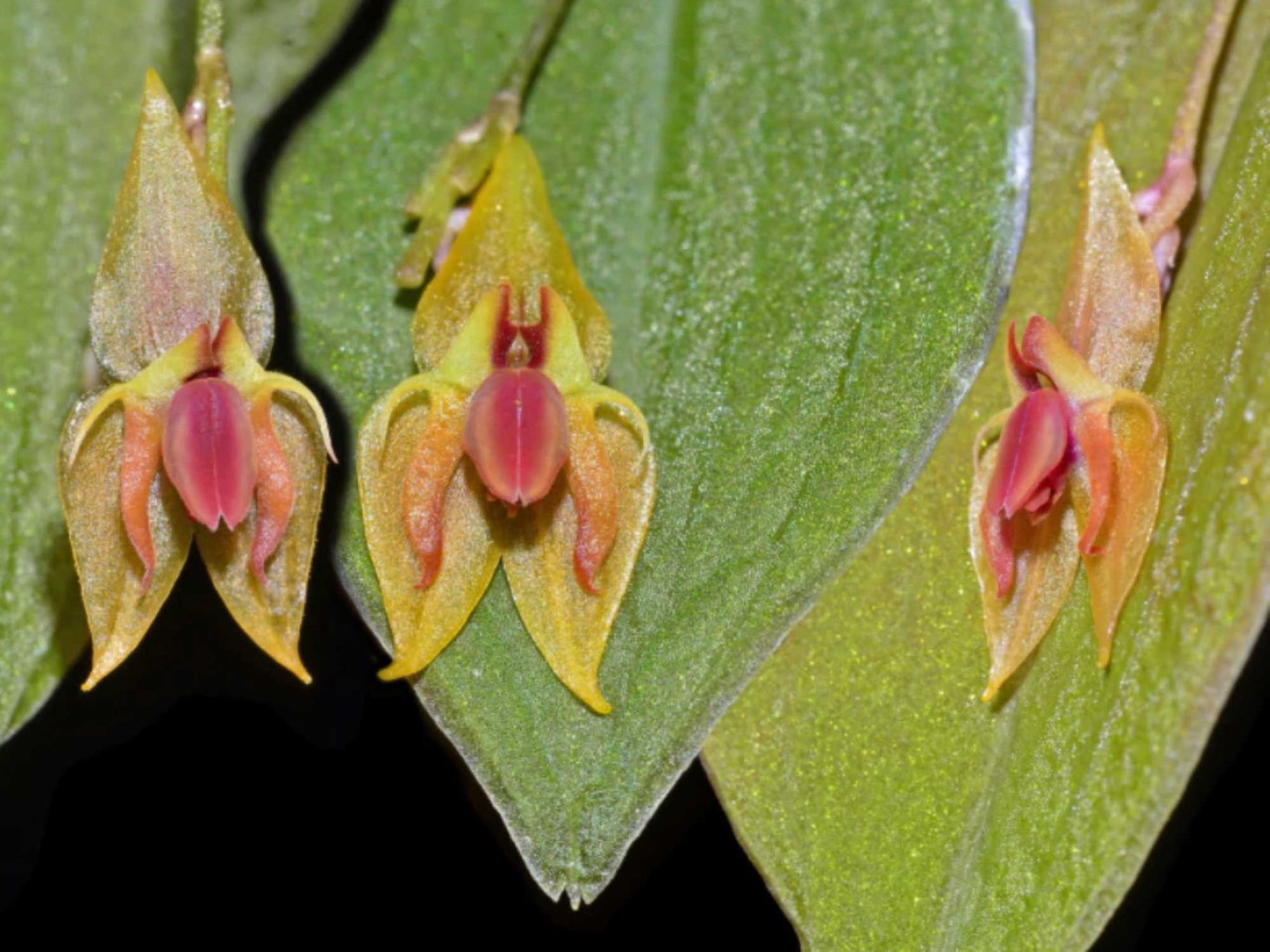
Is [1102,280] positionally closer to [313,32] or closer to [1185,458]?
[1185,458]

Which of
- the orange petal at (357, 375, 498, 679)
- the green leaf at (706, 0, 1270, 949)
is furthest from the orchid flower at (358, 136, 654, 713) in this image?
the green leaf at (706, 0, 1270, 949)

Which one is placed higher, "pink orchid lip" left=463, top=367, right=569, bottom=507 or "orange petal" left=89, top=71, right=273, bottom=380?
"orange petal" left=89, top=71, right=273, bottom=380

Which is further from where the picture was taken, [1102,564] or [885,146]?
[885,146]

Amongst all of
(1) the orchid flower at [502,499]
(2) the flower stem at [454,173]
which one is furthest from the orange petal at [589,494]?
(2) the flower stem at [454,173]

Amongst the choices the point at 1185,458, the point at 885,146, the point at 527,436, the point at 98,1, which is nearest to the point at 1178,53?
the point at 885,146

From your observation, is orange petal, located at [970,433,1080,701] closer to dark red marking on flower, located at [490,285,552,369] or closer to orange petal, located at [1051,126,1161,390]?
orange petal, located at [1051,126,1161,390]

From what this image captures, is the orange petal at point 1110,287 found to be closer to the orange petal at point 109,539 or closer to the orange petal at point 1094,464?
the orange petal at point 1094,464

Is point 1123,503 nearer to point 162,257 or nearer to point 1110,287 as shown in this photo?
point 1110,287
